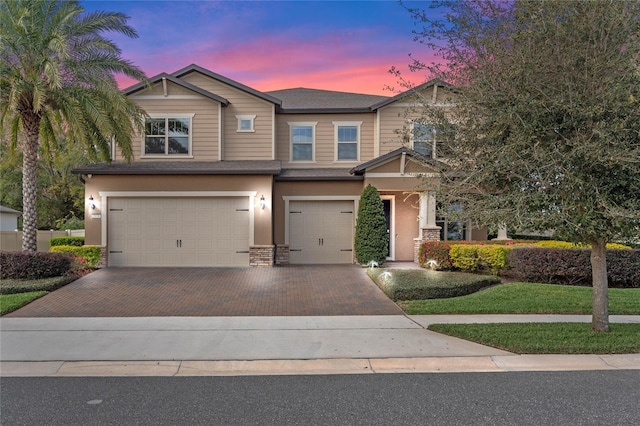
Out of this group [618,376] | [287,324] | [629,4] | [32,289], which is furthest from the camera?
[32,289]

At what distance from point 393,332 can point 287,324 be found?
195cm

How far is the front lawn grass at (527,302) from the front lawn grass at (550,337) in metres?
1.21

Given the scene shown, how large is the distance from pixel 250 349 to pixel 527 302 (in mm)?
6316

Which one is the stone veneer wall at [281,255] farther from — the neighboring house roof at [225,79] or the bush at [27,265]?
the bush at [27,265]

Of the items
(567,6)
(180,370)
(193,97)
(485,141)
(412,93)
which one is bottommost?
(180,370)

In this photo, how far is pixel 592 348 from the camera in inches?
239

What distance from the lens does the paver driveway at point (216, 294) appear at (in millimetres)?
8750

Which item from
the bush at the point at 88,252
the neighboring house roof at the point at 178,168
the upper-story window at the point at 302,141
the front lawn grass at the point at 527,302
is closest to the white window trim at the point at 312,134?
the upper-story window at the point at 302,141

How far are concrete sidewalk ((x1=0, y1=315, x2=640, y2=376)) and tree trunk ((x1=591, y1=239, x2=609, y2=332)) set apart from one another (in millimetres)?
944

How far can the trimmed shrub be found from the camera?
520 inches

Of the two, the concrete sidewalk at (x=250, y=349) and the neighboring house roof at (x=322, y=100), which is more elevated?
the neighboring house roof at (x=322, y=100)

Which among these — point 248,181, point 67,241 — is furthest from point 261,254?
point 67,241

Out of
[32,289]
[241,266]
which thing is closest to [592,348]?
[241,266]

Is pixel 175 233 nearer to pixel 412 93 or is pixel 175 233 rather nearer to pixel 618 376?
pixel 412 93
